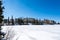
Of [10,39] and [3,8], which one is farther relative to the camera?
[3,8]

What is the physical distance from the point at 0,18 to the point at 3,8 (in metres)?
0.79

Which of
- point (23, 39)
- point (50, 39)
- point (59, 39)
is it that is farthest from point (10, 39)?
point (59, 39)

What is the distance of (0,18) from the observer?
8125mm

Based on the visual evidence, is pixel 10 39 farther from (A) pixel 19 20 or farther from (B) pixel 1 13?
(A) pixel 19 20

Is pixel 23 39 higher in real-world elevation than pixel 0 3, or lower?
lower

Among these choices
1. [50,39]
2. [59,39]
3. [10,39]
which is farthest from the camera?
[10,39]

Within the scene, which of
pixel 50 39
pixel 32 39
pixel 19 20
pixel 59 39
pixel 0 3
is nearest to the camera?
pixel 59 39

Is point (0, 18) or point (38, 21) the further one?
point (38, 21)

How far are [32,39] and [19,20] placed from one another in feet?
119

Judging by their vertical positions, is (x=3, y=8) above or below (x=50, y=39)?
above

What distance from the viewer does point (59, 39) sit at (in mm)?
2920

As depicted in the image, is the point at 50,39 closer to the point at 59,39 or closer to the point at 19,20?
the point at 59,39

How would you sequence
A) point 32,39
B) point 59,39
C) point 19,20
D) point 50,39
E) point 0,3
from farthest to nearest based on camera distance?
1. point 19,20
2. point 0,3
3. point 32,39
4. point 50,39
5. point 59,39

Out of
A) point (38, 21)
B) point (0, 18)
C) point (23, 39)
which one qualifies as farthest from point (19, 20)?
point (23, 39)
